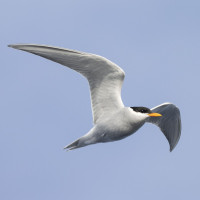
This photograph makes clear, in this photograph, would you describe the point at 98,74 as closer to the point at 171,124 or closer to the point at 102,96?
the point at 102,96

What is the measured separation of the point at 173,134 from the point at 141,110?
3.23 metres

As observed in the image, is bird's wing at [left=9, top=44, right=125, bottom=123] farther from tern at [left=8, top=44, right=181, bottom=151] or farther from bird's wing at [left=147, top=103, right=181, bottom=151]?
bird's wing at [left=147, top=103, right=181, bottom=151]

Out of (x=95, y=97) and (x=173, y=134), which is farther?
(x=173, y=134)

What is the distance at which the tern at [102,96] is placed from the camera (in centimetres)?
1169

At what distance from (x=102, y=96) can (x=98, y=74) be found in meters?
0.60

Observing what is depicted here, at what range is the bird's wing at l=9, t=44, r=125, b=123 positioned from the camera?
38.7 feet

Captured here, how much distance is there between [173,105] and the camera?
1407 centimetres

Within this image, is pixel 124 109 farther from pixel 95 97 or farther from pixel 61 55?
pixel 61 55

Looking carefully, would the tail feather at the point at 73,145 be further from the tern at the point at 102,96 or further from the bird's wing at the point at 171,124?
the bird's wing at the point at 171,124

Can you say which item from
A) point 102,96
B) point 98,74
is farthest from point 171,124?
point 98,74

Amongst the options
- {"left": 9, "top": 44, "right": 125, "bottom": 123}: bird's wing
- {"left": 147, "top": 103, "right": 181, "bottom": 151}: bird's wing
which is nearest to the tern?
{"left": 9, "top": 44, "right": 125, "bottom": 123}: bird's wing

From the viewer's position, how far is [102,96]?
12383mm

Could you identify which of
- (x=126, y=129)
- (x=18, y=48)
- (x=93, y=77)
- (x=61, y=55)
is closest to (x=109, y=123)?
(x=126, y=129)

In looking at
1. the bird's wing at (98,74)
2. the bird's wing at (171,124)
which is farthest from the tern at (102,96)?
the bird's wing at (171,124)
